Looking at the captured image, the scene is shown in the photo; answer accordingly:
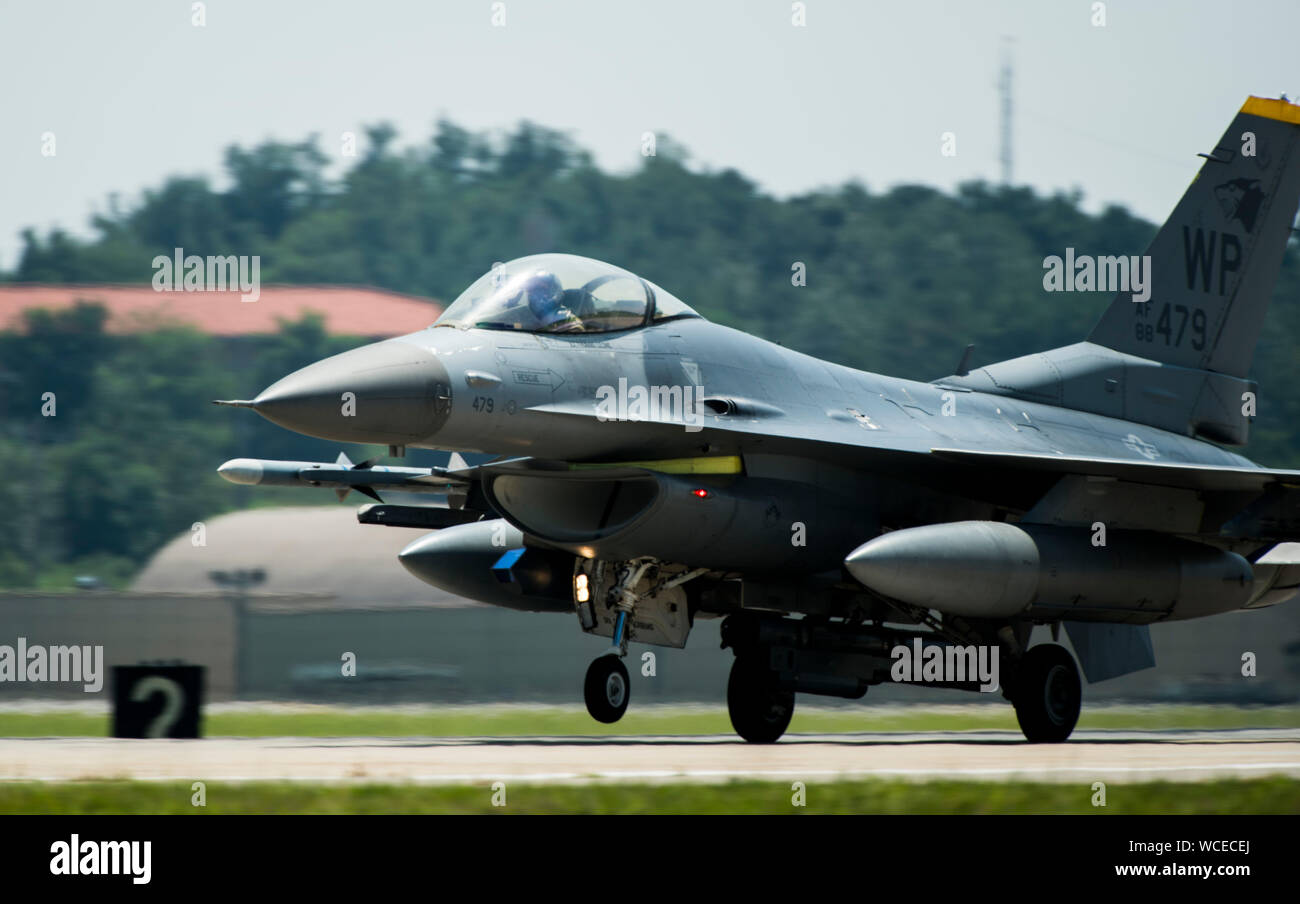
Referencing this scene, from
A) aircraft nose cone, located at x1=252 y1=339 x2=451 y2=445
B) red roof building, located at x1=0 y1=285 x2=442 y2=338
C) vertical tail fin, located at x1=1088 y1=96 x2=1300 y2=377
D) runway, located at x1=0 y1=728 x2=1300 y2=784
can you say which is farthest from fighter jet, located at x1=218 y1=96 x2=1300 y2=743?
red roof building, located at x1=0 y1=285 x2=442 y2=338

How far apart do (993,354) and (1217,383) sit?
29240 mm

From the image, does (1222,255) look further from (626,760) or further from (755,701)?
(626,760)

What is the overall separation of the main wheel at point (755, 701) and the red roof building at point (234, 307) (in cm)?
3122

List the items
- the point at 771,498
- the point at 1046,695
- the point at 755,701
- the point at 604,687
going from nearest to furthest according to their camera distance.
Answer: the point at 771,498 < the point at 604,687 < the point at 1046,695 < the point at 755,701

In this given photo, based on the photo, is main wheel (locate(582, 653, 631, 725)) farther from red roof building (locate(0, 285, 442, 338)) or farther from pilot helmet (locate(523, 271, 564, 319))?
red roof building (locate(0, 285, 442, 338))

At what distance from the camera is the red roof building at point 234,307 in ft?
135

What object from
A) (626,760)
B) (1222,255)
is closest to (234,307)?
(1222,255)

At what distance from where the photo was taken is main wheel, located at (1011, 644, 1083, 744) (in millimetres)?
12906

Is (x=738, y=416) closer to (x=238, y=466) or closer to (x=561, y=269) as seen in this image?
(x=561, y=269)

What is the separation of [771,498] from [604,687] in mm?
2026

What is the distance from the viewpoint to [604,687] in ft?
40.8

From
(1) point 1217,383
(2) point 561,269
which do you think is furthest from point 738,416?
(1) point 1217,383

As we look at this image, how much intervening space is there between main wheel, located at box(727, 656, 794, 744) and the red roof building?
31.2 metres

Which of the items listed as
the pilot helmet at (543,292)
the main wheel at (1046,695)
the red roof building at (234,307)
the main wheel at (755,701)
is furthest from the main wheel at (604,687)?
the red roof building at (234,307)
